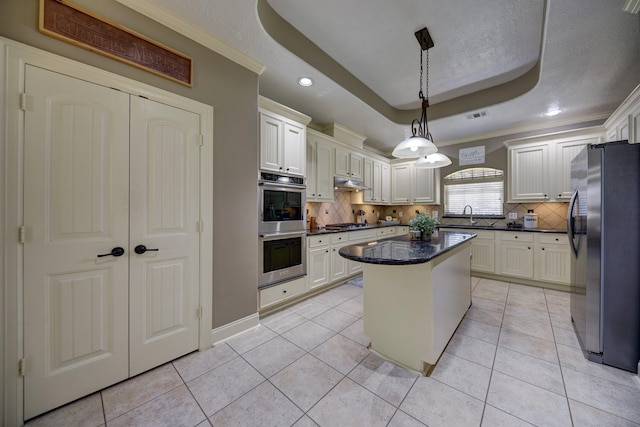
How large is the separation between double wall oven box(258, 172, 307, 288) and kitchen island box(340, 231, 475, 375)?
1146 mm

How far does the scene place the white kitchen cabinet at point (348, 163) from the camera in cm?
411

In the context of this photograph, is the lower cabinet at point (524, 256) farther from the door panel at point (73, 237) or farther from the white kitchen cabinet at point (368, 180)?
the door panel at point (73, 237)

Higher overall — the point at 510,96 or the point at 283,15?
the point at 283,15

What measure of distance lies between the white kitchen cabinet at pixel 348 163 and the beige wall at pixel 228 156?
1.89 m

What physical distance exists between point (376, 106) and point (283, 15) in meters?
1.88

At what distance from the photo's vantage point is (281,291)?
2.90 meters

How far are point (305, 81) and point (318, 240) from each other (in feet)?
6.79

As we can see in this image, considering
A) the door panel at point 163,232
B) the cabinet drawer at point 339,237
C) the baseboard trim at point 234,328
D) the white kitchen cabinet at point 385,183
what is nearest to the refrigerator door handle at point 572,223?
the cabinet drawer at point 339,237

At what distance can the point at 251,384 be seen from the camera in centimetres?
171

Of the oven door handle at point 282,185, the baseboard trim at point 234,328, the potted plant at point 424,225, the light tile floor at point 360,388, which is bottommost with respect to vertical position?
the light tile floor at point 360,388

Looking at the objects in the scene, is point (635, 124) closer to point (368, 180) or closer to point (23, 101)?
point (368, 180)

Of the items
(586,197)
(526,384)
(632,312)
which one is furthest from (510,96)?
(526,384)

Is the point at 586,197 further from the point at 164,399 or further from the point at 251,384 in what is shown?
the point at 164,399

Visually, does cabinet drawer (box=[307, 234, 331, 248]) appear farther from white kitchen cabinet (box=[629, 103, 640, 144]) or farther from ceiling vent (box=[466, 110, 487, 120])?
white kitchen cabinet (box=[629, 103, 640, 144])
